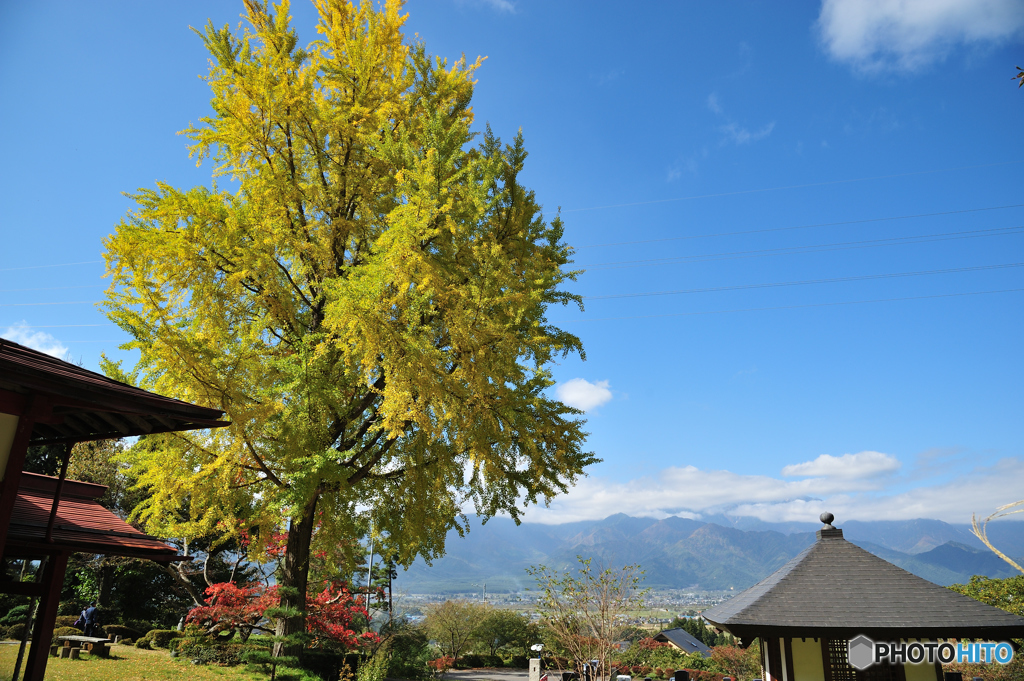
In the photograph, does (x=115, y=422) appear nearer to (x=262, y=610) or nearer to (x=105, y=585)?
(x=262, y=610)

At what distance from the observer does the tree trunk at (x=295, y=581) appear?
8.48m

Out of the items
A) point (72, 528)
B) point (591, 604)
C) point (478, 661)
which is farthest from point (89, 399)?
point (478, 661)

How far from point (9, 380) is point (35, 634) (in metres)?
3.90

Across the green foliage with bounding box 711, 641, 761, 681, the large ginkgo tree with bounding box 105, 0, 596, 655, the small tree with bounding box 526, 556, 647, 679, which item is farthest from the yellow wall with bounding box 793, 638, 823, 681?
the green foliage with bounding box 711, 641, 761, 681

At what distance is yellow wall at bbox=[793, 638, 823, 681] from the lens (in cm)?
809

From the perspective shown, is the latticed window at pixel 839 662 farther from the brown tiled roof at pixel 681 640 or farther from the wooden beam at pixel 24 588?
the brown tiled roof at pixel 681 640

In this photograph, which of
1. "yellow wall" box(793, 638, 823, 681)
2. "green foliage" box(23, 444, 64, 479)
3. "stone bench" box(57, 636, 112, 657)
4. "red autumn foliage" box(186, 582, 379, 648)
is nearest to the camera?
"yellow wall" box(793, 638, 823, 681)

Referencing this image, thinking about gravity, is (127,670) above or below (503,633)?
above

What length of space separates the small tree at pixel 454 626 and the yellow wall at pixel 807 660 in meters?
23.2

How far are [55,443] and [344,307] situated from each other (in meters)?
3.08

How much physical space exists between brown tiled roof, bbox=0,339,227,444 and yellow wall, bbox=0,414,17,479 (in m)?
0.19

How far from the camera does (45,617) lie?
5832mm

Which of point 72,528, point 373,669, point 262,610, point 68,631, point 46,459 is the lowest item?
point 373,669

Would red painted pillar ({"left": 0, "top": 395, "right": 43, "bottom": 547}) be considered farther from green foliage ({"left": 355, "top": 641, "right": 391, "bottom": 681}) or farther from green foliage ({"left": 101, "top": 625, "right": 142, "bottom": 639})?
green foliage ({"left": 101, "top": 625, "right": 142, "bottom": 639})
